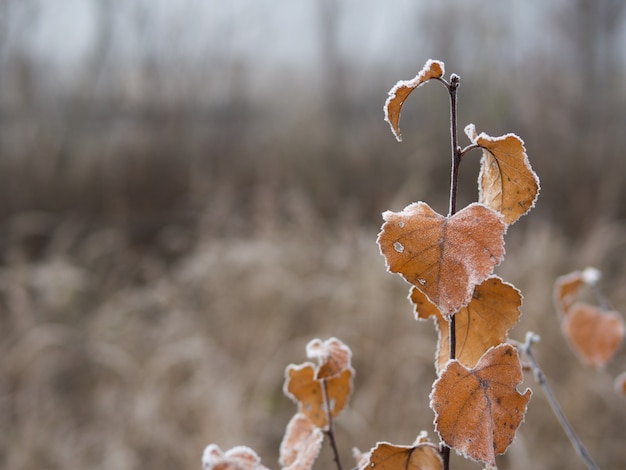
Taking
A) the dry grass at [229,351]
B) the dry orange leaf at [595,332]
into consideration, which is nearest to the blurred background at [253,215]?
the dry grass at [229,351]

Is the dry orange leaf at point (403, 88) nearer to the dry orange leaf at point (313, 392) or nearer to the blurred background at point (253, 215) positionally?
the dry orange leaf at point (313, 392)

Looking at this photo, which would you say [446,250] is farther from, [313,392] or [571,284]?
[571,284]

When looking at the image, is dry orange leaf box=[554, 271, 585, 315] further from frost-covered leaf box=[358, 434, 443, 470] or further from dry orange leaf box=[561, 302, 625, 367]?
frost-covered leaf box=[358, 434, 443, 470]

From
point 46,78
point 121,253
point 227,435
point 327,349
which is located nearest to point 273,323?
point 227,435

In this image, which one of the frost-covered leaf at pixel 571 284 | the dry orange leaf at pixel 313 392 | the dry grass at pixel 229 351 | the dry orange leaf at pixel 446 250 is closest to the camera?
the dry orange leaf at pixel 446 250

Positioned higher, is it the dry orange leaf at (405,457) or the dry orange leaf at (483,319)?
the dry orange leaf at (483,319)

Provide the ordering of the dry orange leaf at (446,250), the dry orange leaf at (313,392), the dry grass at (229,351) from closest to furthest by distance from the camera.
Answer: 1. the dry orange leaf at (446,250)
2. the dry orange leaf at (313,392)
3. the dry grass at (229,351)

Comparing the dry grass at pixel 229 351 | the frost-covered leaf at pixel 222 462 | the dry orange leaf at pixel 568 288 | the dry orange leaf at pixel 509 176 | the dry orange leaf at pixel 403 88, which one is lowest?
the frost-covered leaf at pixel 222 462

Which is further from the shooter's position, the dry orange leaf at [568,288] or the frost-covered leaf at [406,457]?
the dry orange leaf at [568,288]
